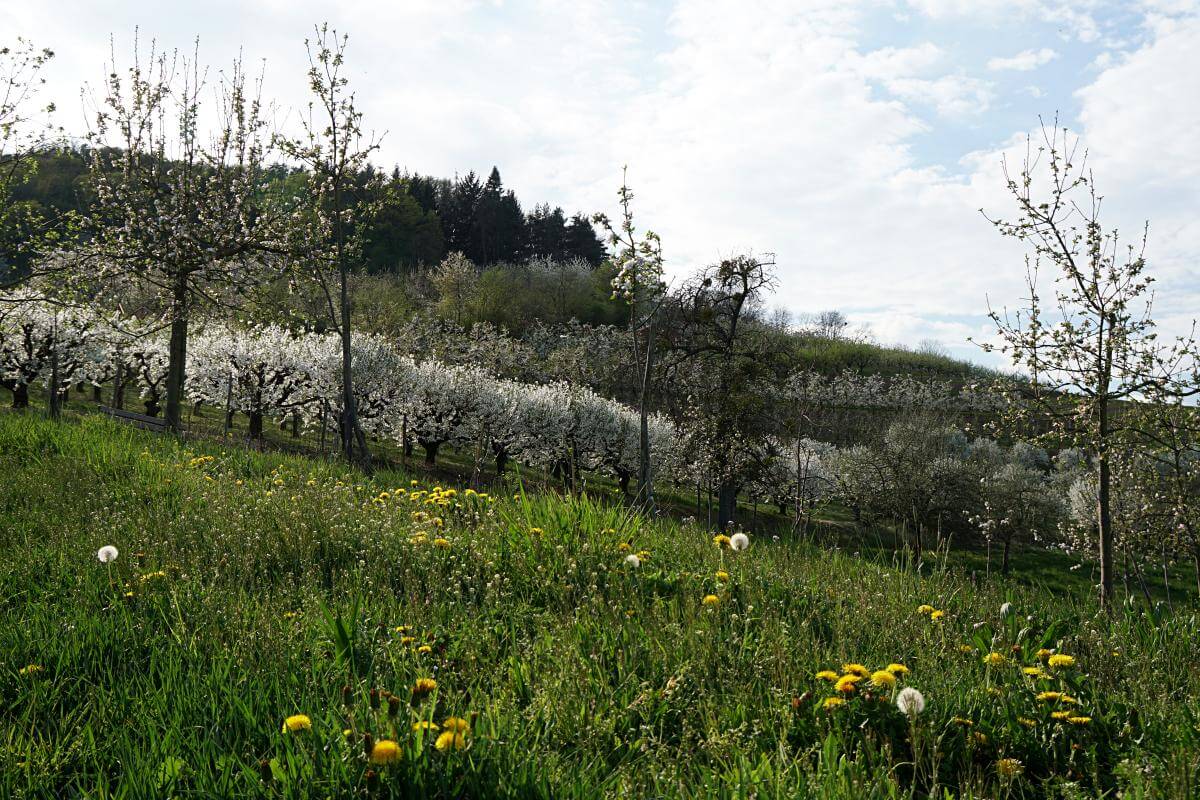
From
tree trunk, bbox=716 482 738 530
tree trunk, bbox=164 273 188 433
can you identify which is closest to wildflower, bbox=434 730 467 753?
tree trunk, bbox=164 273 188 433

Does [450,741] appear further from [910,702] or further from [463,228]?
[463,228]

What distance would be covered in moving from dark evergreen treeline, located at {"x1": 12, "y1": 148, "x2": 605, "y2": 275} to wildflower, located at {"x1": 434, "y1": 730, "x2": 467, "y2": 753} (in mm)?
63979

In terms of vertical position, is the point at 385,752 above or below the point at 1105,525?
above

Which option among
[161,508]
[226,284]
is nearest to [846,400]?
[226,284]

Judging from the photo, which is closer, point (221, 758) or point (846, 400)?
point (221, 758)

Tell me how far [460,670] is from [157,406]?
35.3 meters

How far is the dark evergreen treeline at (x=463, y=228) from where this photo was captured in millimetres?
65125

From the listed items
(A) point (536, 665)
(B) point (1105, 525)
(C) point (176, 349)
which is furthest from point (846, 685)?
(C) point (176, 349)

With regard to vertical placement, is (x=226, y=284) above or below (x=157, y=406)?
above

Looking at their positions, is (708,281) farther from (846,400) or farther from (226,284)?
(846,400)

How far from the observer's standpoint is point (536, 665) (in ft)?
10.6

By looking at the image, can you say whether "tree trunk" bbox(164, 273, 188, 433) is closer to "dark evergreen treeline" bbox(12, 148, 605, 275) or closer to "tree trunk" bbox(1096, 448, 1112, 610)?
"tree trunk" bbox(1096, 448, 1112, 610)

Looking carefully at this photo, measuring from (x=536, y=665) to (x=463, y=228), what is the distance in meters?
79.1

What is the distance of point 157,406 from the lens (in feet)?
108
